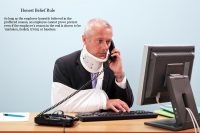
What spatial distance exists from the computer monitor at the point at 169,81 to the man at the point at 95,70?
49 cm

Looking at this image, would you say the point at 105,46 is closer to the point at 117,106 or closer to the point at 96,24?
the point at 96,24

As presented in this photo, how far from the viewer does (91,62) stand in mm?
2889

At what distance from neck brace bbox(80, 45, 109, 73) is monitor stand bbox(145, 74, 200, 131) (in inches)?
29.8

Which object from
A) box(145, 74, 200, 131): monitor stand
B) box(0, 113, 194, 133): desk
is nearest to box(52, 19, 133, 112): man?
box(0, 113, 194, 133): desk

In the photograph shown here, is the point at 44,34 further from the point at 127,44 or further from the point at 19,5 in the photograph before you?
the point at 127,44

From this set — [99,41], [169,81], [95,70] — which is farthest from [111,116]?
[99,41]

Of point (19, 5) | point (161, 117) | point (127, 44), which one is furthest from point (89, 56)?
point (19, 5)

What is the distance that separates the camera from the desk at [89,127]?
6.55ft

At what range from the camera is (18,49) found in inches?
148

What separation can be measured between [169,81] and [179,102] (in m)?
0.12

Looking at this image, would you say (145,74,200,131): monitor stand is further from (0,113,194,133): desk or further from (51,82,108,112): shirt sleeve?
(51,82,108,112): shirt sleeve

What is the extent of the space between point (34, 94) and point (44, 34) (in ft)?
1.91

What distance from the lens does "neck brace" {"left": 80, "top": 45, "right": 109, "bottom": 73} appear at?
285 cm

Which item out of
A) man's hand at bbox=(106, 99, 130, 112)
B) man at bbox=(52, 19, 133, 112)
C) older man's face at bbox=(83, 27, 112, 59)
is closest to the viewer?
man's hand at bbox=(106, 99, 130, 112)
